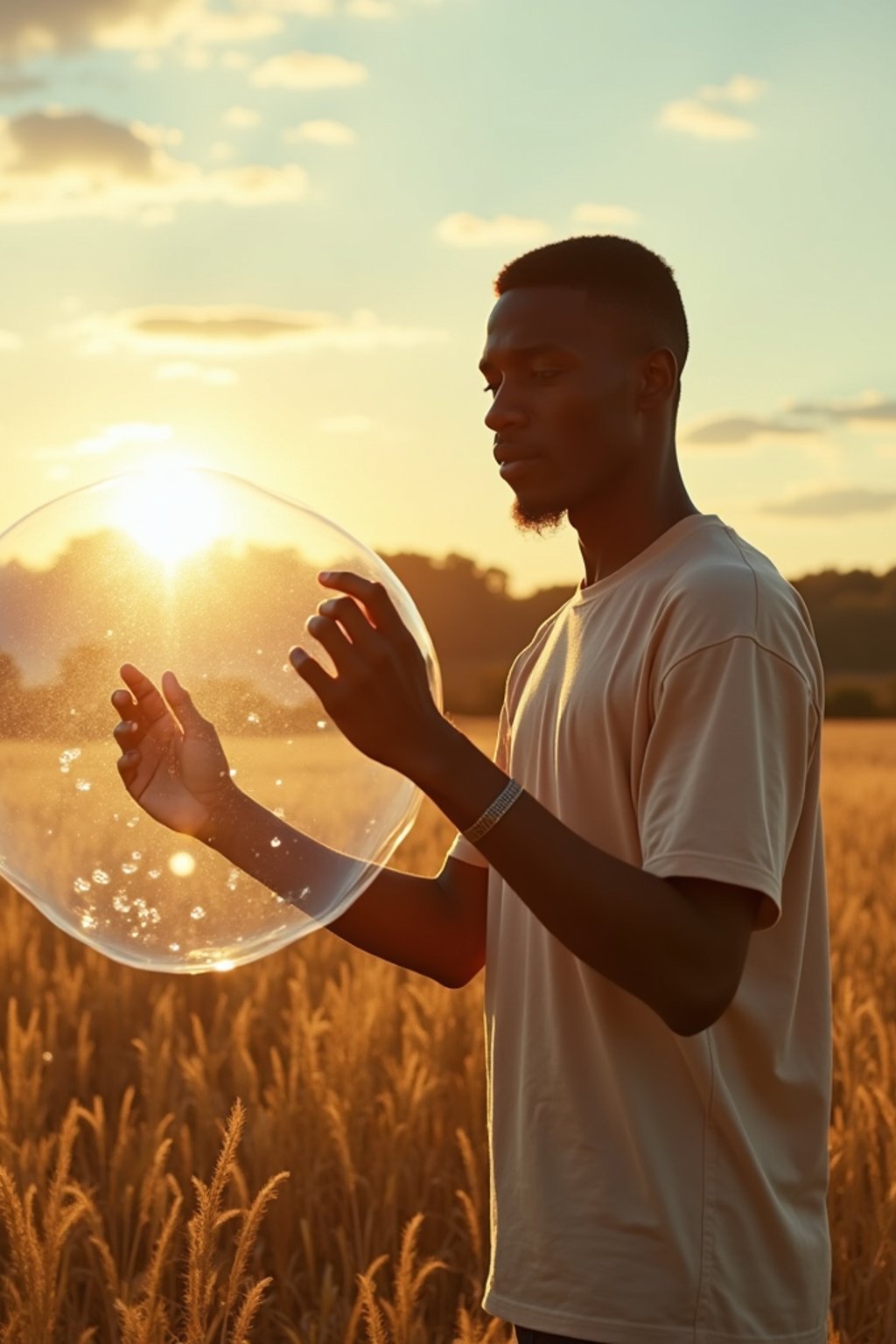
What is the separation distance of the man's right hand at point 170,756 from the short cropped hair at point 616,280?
75cm

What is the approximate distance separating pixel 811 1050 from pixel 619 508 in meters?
0.75

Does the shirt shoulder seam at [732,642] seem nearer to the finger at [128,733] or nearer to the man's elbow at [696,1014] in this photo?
the man's elbow at [696,1014]

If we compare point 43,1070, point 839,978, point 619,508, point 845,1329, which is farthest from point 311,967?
point 619,508

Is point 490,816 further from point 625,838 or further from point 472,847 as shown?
point 472,847

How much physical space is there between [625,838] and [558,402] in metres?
0.59

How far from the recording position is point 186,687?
79.5 inches

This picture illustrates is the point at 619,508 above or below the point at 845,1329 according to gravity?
above

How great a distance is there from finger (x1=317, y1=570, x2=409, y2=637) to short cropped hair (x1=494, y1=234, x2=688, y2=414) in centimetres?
70

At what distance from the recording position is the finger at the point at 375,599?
5.47 ft

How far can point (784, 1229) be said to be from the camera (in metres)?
1.86

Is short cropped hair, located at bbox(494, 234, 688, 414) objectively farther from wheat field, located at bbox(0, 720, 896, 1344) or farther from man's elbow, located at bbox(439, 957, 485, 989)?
wheat field, located at bbox(0, 720, 896, 1344)

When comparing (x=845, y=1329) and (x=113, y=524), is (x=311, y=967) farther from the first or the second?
(x=113, y=524)

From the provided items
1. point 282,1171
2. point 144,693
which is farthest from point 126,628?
point 282,1171

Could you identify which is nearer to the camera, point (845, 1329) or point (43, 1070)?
point (845, 1329)
